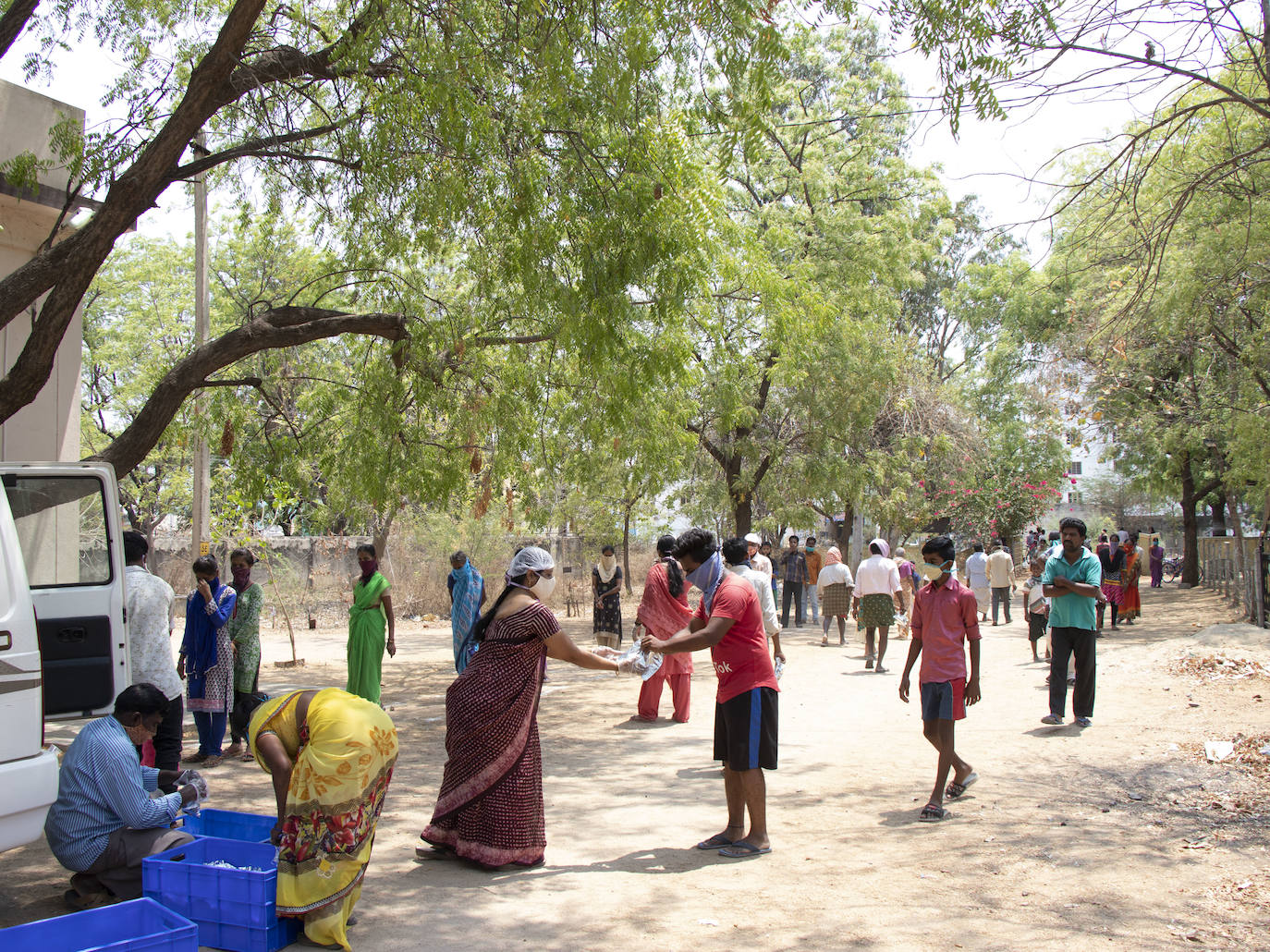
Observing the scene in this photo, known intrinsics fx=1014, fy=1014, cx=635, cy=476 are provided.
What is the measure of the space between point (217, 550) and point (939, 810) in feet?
47.5

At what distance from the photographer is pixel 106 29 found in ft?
31.8

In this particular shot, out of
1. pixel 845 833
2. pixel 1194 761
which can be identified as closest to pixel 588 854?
pixel 845 833

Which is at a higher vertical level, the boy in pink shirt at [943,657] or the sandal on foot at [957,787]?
the boy in pink shirt at [943,657]

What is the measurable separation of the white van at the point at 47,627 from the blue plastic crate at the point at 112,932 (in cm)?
54

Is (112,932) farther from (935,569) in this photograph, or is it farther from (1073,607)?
(1073,607)

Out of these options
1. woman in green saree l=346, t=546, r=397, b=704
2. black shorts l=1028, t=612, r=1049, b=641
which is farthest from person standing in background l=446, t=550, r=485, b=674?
black shorts l=1028, t=612, r=1049, b=641

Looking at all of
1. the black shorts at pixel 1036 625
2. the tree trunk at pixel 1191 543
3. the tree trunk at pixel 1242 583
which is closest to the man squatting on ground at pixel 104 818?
the black shorts at pixel 1036 625

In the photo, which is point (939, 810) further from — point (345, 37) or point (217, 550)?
point (217, 550)

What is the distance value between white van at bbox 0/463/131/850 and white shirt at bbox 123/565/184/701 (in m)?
0.26

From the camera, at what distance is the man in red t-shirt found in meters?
5.66

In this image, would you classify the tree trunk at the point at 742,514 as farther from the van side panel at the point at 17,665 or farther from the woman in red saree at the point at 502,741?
the van side panel at the point at 17,665

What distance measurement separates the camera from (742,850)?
228 inches

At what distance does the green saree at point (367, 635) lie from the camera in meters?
9.66

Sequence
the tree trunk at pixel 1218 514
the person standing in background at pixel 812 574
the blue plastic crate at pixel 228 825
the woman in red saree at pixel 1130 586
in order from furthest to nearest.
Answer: the tree trunk at pixel 1218 514 → the person standing in background at pixel 812 574 → the woman in red saree at pixel 1130 586 → the blue plastic crate at pixel 228 825
